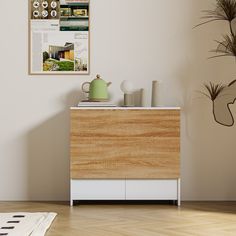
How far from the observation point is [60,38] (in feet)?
16.9

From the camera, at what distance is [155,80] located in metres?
5.13

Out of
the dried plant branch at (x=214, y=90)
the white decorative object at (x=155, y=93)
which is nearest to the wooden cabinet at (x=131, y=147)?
the white decorative object at (x=155, y=93)

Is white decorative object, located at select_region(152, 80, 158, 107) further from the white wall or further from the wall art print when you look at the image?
the wall art print

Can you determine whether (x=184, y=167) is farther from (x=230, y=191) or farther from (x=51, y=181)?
(x=51, y=181)

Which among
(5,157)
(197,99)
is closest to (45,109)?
(5,157)

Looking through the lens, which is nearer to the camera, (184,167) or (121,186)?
(121,186)

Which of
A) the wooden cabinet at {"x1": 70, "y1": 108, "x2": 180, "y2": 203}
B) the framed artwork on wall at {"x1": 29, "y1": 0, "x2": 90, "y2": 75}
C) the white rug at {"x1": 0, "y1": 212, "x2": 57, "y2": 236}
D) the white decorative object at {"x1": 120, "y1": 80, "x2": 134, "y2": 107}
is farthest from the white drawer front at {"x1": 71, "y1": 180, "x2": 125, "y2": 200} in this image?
the framed artwork on wall at {"x1": 29, "y1": 0, "x2": 90, "y2": 75}

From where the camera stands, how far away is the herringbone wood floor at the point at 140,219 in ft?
12.1

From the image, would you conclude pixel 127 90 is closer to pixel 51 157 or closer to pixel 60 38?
pixel 60 38

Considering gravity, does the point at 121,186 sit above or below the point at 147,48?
below

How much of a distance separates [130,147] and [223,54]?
1.12 m

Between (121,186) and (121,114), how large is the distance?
21.7 inches

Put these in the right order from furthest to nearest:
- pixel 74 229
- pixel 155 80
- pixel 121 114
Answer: pixel 155 80, pixel 121 114, pixel 74 229

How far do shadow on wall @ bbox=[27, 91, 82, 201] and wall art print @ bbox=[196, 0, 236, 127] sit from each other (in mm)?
1101
